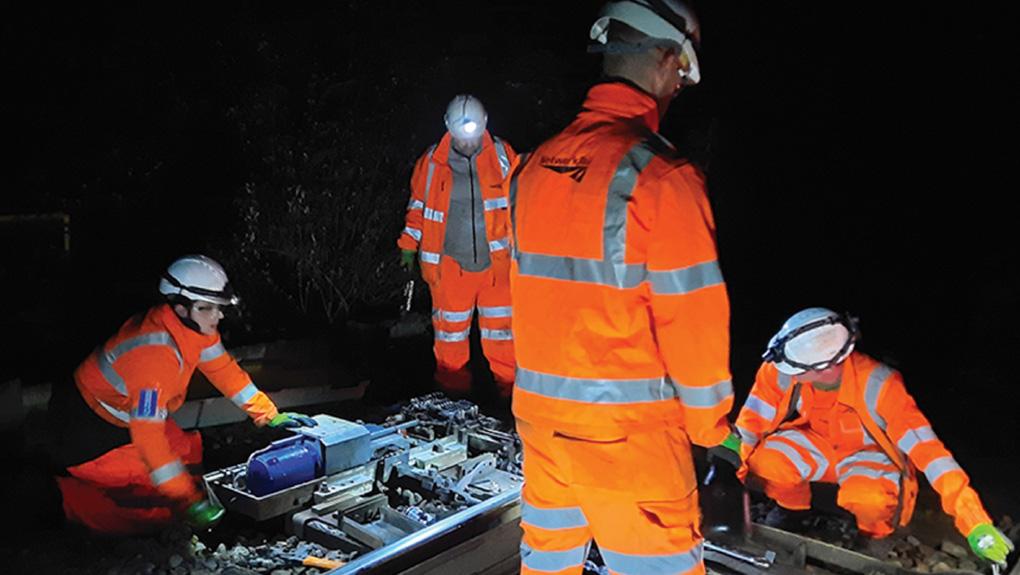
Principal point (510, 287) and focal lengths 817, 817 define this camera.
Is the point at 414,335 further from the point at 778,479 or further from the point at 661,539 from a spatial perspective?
the point at 661,539

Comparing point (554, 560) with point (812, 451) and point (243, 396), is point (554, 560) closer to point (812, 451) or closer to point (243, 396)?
point (812, 451)

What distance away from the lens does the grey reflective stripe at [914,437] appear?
162 inches

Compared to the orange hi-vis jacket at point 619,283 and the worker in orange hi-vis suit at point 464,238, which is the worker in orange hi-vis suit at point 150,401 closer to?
the orange hi-vis jacket at point 619,283

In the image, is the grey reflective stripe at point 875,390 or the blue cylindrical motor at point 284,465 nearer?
the grey reflective stripe at point 875,390

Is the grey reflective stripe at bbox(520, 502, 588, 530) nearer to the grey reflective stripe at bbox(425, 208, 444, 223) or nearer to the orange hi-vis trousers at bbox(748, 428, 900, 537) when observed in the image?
the orange hi-vis trousers at bbox(748, 428, 900, 537)

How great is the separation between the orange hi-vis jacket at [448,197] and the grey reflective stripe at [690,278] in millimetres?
4634

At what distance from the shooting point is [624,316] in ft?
Result: 8.45

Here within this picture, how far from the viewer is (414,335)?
31.6 ft

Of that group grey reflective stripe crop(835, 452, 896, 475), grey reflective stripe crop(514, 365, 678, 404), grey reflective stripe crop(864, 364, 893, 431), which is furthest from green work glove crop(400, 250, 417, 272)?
grey reflective stripe crop(514, 365, 678, 404)

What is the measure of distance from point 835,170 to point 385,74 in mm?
8537

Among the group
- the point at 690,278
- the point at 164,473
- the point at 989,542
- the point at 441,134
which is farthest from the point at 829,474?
the point at 441,134

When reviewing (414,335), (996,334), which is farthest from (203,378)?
(996,334)

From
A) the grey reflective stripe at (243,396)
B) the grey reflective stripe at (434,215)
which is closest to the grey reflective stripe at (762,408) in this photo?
the grey reflective stripe at (243,396)

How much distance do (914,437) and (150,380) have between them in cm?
395
